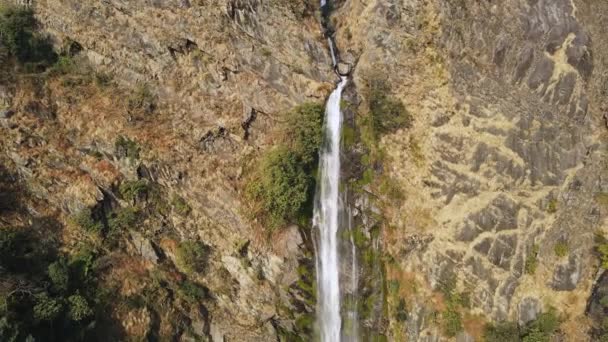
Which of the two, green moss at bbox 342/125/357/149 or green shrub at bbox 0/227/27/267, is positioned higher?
green moss at bbox 342/125/357/149

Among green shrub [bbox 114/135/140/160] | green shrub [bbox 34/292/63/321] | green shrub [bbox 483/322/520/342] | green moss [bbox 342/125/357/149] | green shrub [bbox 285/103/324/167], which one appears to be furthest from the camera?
green moss [bbox 342/125/357/149]

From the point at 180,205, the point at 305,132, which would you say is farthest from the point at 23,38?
the point at 305,132

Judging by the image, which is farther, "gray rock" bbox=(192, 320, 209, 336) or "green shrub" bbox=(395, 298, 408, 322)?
"gray rock" bbox=(192, 320, 209, 336)

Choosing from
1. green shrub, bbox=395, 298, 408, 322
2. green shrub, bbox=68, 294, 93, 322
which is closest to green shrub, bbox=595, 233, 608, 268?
green shrub, bbox=395, 298, 408, 322

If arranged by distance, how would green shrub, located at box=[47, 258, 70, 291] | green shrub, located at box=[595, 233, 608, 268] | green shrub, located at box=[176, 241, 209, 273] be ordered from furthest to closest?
1. green shrub, located at box=[176, 241, 209, 273]
2. green shrub, located at box=[595, 233, 608, 268]
3. green shrub, located at box=[47, 258, 70, 291]

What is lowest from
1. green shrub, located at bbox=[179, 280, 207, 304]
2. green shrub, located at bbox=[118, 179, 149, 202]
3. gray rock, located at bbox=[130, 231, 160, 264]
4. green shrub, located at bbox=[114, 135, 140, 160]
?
green shrub, located at bbox=[179, 280, 207, 304]

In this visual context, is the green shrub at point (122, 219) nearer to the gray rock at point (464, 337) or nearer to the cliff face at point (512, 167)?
the cliff face at point (512, 167)

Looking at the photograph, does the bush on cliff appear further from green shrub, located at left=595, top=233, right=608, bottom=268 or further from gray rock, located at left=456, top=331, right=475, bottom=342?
green shrub, located at left=595, top=233, right=608, bottom=268
